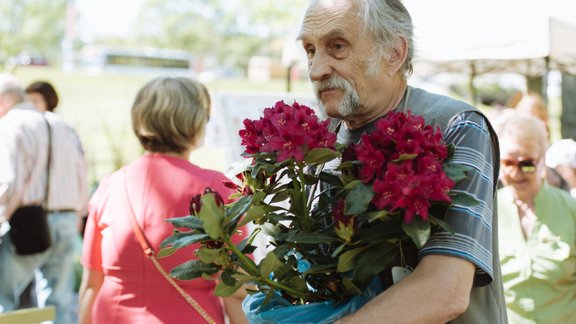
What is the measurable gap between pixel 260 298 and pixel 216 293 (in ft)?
0.48

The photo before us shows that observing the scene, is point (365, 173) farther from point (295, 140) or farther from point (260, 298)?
point (260, 298)

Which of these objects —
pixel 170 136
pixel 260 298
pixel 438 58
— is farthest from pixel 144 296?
pixel 438 58

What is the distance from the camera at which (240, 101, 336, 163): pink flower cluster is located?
1544mm

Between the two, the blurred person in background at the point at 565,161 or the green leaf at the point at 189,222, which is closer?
the green leaf at the point at 189,222

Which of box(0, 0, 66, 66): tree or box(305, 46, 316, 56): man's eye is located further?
box(0, 0, 66, 66): tree

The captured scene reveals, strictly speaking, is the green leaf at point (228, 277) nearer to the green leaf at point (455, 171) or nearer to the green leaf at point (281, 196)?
the green leaf at point (281, 196)

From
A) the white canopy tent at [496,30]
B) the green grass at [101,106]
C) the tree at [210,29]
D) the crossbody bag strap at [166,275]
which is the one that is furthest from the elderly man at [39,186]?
the tree at [210,29]

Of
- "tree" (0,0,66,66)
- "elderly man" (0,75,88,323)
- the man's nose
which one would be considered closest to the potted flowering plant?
the man's nose

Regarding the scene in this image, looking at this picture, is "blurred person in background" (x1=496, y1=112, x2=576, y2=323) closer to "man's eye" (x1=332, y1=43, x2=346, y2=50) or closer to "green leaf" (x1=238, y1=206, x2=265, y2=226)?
"man's eye" (x1=332, y1=43, x2=346, y2=50)

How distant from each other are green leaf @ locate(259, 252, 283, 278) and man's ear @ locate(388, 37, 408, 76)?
563 millimetres

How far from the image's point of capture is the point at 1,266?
5.64 meters

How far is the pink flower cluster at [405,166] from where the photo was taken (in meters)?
1.45

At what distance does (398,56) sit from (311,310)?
65 centimetres

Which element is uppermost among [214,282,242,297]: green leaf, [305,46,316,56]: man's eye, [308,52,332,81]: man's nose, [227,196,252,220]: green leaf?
[305,46,316,56]: man's eye
